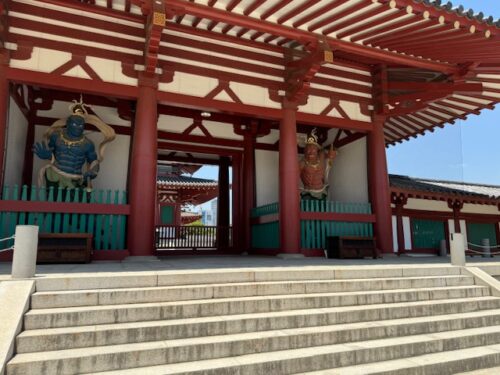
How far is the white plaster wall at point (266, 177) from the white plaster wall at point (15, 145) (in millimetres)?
5698

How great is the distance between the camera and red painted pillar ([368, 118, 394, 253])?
9.11 meters

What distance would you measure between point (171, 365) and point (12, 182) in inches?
240

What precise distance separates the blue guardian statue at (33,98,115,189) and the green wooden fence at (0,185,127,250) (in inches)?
10.2

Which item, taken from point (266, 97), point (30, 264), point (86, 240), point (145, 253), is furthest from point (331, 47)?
point (30, 264)

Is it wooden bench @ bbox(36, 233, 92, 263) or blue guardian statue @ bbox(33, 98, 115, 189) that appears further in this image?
blue guardian statue @ bbox(33, 98, 115, 189)

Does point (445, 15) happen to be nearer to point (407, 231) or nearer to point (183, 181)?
point (407, 231)

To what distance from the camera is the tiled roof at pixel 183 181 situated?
18.3 meters

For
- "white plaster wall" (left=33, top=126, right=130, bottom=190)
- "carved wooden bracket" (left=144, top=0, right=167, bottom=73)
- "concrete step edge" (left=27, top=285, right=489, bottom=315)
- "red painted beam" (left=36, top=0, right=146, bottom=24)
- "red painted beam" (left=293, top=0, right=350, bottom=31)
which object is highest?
"red painted beam" (left=36, top=0, right=146, bottom=24)

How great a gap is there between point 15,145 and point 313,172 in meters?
6.63

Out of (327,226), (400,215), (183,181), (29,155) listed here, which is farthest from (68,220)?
(183,181)

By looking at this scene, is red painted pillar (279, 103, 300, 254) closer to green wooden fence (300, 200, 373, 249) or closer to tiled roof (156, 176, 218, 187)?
green wooden fence (300, 200, 373, 249)

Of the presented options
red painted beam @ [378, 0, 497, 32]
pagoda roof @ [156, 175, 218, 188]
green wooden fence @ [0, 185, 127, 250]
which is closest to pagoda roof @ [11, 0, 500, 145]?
red painted beam @ [378, 0, 497, 32]

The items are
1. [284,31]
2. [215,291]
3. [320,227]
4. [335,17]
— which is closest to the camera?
[215,291]

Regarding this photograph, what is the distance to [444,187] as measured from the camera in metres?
13.6
